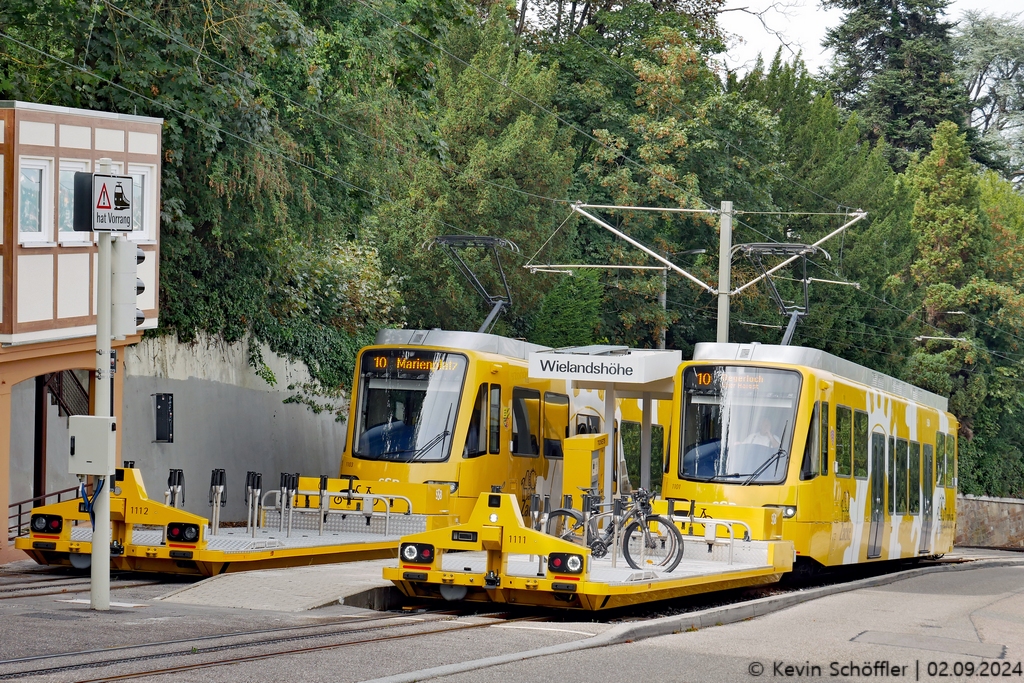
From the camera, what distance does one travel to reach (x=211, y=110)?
2328 cm

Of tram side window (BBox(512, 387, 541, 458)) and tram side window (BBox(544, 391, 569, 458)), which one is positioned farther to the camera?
tram side window (BBox(544, 391, 569, 458))

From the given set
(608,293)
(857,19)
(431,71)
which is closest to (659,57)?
(608,293)

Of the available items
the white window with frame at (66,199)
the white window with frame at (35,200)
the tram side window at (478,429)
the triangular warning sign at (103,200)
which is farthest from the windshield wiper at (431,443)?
the triangular warning sign at (103,200)

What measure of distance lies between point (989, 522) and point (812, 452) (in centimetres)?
3523

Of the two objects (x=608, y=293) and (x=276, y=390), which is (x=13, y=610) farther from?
(x=608, y=293)

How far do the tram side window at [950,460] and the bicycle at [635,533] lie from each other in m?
13.5

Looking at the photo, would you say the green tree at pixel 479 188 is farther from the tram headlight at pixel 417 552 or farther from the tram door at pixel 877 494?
the tram headlight at pixel 417 552

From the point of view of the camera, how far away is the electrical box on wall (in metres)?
12.1

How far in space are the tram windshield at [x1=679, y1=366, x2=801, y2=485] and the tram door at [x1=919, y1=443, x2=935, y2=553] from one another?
23.7 feet

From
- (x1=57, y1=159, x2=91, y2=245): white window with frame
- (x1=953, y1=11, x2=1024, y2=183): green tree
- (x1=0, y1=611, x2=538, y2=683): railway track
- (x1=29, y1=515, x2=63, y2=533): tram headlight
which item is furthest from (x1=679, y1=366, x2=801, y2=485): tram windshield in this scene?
(x1=953, y1=11, x2=1024, y2=183): green tree

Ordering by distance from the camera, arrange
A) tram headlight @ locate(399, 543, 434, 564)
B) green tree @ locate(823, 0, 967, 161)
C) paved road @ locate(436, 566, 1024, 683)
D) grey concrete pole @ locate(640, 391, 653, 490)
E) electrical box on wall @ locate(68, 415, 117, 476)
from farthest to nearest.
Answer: green tree @ locate(823, 0, 967, 161) < grey concrete pole @ locate(640, 391, 653, 490) < tram headlight @ locate(399, 543, 434, 564) < electrical box on wall @ locate(68, 415, 117, 476) < paved road @ locate(436, 566, 1024, 683)

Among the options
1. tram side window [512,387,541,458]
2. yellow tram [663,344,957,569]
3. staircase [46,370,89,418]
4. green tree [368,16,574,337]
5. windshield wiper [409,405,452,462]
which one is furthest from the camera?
green tree [368,16,574,337]

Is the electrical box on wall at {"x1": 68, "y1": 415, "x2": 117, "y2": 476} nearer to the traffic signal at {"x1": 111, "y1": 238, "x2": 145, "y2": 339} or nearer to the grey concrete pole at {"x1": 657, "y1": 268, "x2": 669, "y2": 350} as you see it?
the traffic signal at {"x1": 111, "y1": 238, "x2": 145, "y2": 339}

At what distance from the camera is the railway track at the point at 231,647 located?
8891mm
